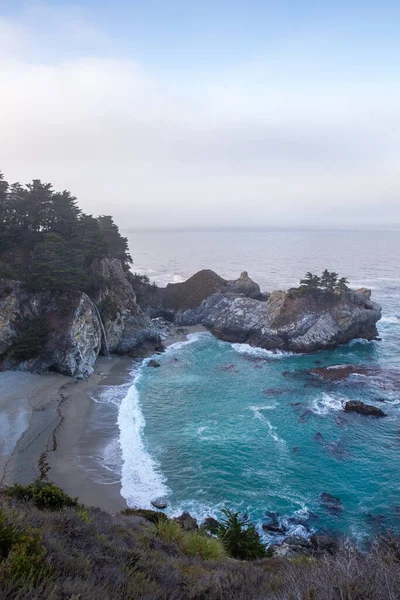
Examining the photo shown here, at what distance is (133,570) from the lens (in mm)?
7762

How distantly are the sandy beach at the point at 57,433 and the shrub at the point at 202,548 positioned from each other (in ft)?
23.9

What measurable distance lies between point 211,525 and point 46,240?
107ft

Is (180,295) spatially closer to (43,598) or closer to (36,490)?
(36,490)

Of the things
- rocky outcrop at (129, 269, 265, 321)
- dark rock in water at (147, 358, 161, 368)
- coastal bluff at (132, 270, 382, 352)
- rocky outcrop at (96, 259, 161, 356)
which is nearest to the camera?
dark rock in water at (147, 358, 161, 368)

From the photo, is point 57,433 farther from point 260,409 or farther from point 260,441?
point 260,409

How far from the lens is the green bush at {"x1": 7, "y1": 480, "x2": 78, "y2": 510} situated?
11977mm

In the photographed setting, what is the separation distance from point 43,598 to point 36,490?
27.5 ft

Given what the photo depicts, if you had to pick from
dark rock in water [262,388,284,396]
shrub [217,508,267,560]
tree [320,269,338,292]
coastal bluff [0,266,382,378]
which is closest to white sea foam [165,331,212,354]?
coastal bluff [0,266,382,378]

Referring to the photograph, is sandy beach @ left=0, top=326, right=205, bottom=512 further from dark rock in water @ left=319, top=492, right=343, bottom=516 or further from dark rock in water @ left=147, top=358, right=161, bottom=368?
dark rock in water @ left=319, top=492, right=343, bottom=516

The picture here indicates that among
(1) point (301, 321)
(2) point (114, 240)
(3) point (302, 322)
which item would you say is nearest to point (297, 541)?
(3) point (302, 322)

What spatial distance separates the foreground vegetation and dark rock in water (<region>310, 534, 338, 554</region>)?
6.96 meters

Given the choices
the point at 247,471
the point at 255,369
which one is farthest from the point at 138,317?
the point at 247,471

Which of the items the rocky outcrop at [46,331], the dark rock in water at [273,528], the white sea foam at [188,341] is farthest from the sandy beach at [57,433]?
the white sea foam at [188,341]

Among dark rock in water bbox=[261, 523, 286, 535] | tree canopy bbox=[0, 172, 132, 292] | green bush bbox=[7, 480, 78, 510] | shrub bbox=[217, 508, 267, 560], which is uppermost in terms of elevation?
tree canopy bbox=[0, 172, 132, 292]
